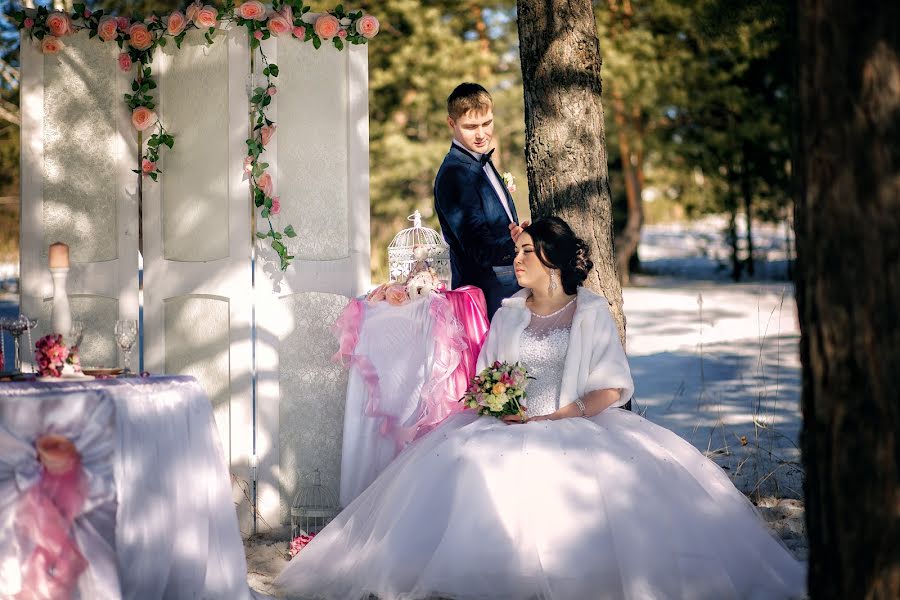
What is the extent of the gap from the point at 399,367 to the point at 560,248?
3.62 ft

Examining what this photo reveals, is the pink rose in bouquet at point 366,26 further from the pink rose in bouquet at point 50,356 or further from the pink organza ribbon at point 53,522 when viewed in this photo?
the pink organza ribbon at point 53,522

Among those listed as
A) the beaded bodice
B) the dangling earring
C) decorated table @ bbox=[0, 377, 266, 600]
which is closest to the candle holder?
decorated table @ bbox=[0, 377, 266, 600]

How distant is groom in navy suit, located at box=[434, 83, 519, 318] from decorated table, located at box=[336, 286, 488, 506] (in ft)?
0.43

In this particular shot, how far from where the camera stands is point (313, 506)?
17.3 feet

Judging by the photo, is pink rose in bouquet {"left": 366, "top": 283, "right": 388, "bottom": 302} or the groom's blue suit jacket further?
pink rose in bouquet {"left": 366, "top": 283, "right": 388, "bottom": 302}

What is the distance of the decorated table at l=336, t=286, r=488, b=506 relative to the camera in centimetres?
485

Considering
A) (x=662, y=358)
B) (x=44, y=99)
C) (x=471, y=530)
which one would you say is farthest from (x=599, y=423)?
(x=662, y=358)

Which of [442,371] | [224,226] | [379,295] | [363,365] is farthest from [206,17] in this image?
[442,371]

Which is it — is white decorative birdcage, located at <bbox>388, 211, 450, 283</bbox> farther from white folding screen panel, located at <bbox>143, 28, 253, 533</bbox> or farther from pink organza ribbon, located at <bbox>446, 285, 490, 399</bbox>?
white folding screen panel, located at <bbox>143, 28, 253, 533</bbox>

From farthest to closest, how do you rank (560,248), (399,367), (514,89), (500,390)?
1. (514,89)
2. (399,367)
3. (560,248)
4. (500,390)

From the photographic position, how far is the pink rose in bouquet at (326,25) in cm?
520

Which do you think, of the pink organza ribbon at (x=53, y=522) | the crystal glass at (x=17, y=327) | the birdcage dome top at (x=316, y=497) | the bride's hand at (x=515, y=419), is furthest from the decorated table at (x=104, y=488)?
the birdcage dome top at (x=316, y=497)

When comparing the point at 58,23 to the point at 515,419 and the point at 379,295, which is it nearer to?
the point at 379,295

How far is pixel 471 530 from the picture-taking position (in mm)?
3766
